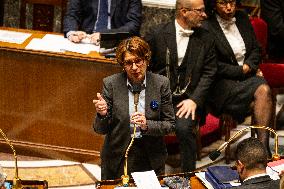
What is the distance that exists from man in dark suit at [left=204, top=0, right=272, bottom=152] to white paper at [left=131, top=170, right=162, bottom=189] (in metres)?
1.83

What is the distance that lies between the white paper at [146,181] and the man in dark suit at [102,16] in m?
2.22

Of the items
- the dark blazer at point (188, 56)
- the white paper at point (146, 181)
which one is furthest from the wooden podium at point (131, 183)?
the dark blazer at point (188, 56)

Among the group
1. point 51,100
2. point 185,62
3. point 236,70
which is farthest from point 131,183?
point 236,70

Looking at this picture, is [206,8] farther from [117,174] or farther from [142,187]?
[142,187]

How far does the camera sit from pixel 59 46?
19.1ft

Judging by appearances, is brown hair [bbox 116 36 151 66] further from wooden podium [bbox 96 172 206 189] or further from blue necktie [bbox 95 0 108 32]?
blue necktie [bbox 95 0 108 32]

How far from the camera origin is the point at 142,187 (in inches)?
157

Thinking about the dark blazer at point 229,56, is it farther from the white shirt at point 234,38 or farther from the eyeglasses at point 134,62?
the eyeglasses at point 134,62

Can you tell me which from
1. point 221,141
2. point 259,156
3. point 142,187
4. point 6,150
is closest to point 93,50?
point 6,150

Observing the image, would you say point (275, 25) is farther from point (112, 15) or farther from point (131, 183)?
point (131, 183)

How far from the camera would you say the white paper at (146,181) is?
157 inches

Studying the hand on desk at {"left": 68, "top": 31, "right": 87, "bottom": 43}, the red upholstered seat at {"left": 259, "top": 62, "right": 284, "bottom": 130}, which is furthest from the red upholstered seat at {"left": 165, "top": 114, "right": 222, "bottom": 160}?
the hand on desk at {"left": 68, "top": 31, "right": 87, "bottom": 43}

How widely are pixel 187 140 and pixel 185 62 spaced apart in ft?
2.13

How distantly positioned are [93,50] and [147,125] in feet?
5.11
